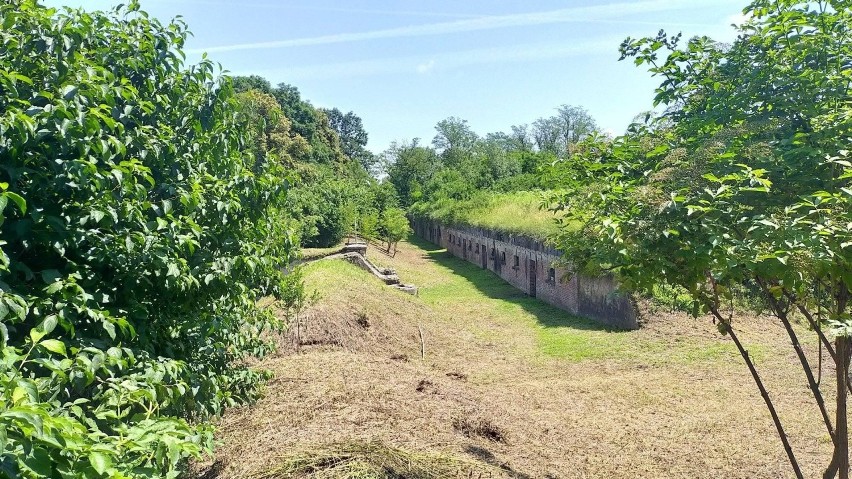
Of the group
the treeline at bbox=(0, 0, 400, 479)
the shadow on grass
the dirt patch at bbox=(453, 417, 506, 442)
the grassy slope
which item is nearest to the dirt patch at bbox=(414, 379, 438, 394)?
the dirt patch at bbox=(453, 417, 506, 442)

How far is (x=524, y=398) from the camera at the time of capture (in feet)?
33.8

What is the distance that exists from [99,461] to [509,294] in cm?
2173

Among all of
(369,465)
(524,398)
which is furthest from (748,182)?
(524,398)

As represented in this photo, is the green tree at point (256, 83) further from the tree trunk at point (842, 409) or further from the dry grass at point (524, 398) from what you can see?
the tree trunk at point (842, 409)

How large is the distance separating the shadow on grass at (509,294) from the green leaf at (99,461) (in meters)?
14.7

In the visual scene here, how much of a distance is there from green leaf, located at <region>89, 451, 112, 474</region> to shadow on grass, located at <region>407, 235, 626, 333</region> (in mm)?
14745

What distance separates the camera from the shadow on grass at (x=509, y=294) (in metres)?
17.1

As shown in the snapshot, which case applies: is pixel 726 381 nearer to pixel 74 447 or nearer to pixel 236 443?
pixel 236 443

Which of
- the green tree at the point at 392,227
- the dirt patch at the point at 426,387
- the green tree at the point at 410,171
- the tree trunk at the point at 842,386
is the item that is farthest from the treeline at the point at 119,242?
the green tree at the point at 410,171

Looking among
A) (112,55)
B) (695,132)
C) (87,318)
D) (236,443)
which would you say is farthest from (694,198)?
(236,443)

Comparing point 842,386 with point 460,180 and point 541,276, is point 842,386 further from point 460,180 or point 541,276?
point 460,180

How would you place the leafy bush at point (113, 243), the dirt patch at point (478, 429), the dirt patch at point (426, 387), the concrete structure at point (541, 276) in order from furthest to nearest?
1. the concrete structure at point (541, 276)
2. the dirt patch at point (426, 387)
3. the dirt patch at point (478, 429)
4. the leafy bush at point (113, 243)

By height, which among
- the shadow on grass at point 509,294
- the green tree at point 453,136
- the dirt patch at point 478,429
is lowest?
the shadow on grass at point 509,294

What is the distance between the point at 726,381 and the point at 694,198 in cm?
848
